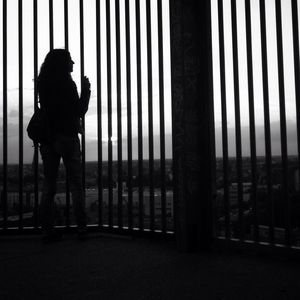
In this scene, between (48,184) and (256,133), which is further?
(48,184)

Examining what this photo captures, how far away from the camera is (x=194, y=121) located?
2.87 metres

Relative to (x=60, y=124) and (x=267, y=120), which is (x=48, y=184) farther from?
(x=267, y=120)

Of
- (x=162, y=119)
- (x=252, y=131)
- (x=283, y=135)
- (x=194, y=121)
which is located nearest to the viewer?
(x=283, y=135)

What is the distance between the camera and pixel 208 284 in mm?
2080

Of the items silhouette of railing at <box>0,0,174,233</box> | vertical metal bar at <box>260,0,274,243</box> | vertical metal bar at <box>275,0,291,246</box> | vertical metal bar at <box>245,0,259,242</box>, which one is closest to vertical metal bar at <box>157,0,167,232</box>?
silhouette of railing at <box>0,0,174,233</box>

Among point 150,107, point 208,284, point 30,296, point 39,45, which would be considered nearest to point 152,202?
point 150,107

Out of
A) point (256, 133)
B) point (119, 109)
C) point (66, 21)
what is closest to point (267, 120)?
point (256, 133)

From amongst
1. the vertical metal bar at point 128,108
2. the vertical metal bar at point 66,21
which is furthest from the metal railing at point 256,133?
the vertical metal bar at point 66,21

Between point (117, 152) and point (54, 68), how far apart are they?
87 centimetres

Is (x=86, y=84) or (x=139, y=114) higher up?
(x=86, y=84)

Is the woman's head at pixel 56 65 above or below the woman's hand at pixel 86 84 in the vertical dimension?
above

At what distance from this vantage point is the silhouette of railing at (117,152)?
125 inches

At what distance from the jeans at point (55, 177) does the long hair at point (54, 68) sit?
0.49m

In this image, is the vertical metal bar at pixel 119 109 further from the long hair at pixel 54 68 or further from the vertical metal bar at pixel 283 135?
the vertical metal bar at pixel 283 135
